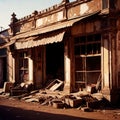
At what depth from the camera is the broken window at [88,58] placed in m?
14.2

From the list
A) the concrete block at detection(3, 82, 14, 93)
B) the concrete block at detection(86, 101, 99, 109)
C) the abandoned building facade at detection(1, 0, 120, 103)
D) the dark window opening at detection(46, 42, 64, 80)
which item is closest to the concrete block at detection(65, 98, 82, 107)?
the concrete block at detection(86, 101, 99, 109)

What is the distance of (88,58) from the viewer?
14797mm

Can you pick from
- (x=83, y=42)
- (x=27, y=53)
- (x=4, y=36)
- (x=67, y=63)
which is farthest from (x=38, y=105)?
(x=4, y=36)

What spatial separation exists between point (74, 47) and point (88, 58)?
49.1 inches

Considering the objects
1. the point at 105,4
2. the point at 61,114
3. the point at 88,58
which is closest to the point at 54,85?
the point at 88,58

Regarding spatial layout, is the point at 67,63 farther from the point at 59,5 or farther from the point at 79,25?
the point at 59,5

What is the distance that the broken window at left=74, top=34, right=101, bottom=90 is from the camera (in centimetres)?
1418

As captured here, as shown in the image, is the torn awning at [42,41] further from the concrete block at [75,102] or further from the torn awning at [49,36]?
the concrete block at [75,102]

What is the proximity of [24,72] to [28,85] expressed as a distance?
2.07 metres

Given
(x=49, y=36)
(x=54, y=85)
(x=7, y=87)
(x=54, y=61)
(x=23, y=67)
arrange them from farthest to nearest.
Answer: (x=23, y=67), (x=7, y=87), (x=54, y=61), (x=54, y=85), (x=49, y=36)

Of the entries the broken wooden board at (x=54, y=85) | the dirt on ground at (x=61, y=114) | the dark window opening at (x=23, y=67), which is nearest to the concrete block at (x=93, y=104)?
the dirt on ground at (x=61, y=114)

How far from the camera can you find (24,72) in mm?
20875

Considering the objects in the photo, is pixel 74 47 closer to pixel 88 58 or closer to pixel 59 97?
pixel 88 58

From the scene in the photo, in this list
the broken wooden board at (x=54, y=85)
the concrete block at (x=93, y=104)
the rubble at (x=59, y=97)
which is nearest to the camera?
the concrete block at (x=93, y=104)
